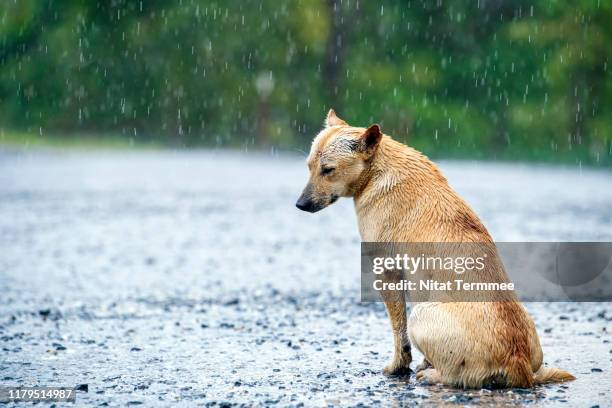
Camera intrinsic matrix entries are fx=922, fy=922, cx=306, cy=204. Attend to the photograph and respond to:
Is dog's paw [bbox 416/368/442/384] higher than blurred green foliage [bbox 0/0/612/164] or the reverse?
the reverse

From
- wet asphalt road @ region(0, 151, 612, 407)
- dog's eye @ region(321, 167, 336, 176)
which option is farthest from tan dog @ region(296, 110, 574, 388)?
wet asphalt road @ region(0, 151, 612, 407)

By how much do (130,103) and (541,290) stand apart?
132 feet

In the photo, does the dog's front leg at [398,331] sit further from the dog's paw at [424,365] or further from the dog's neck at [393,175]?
the dog's neck at [393,175]

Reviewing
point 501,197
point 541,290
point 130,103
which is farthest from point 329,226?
point 130,103

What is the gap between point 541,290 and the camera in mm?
10445

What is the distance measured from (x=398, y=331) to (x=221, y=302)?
12.5ft

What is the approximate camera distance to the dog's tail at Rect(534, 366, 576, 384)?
20.1 ft

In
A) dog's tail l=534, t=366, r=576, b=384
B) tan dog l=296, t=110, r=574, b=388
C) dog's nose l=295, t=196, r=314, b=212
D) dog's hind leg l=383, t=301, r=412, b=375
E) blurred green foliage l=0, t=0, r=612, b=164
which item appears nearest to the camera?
tan dog l=296, t=110, r=574, b=388

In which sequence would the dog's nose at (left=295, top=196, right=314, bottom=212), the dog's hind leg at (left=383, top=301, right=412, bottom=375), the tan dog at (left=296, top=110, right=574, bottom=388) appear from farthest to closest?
1. the dog's nose at (left=295, top=196, right=314, bottom=212)
2. the dog's hind leg at (left=383, top=301, right=412, bottom=375)
3. the tan dog at (left=296, top=110, right=574, bottom=388)

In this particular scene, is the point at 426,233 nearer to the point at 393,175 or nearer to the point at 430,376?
the point at 393,175

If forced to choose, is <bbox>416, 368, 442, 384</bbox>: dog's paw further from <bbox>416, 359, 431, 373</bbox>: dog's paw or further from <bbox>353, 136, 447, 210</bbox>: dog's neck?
<bbox>353, 136, 447, 210</bbox>: dog's neck

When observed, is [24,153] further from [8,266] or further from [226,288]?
[226,288]

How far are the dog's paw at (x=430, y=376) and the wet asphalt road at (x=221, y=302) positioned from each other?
0.21 ft

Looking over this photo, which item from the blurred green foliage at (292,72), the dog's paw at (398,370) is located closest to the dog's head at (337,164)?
the dog's paw at (398,370)
